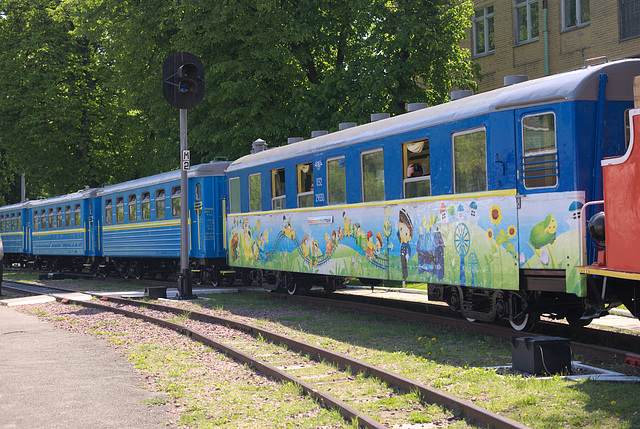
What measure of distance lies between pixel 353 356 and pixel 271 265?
26.1 ft

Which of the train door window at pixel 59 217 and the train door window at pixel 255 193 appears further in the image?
the train door window at pixel 59 217

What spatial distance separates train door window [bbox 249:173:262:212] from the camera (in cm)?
1731

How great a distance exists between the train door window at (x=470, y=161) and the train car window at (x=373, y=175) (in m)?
2.08

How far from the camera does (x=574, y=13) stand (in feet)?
81.7

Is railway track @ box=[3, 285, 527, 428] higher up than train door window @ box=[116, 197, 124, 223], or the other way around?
train door window @ box=[116, 197, 124, 223]

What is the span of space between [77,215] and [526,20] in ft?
58.3

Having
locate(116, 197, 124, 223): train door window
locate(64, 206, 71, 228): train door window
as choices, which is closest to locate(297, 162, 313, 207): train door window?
locate(116, 197, 124, 223): train door window

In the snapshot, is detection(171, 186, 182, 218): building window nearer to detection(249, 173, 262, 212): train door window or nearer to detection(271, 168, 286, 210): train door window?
detection(249, 173, 262, 212): train door window

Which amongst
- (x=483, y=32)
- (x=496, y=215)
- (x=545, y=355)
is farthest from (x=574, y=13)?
(x=545, y=355)

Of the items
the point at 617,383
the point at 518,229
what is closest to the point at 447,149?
the point at 518,229

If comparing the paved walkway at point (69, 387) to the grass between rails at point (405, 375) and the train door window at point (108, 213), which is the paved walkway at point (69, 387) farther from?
the train door window at point (108, 213)

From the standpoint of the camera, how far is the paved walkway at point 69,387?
677 centimetres

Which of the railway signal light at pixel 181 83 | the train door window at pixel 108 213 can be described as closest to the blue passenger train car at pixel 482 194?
the railway signal light at pixel 181 83

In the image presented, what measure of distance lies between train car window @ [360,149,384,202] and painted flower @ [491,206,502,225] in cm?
296
